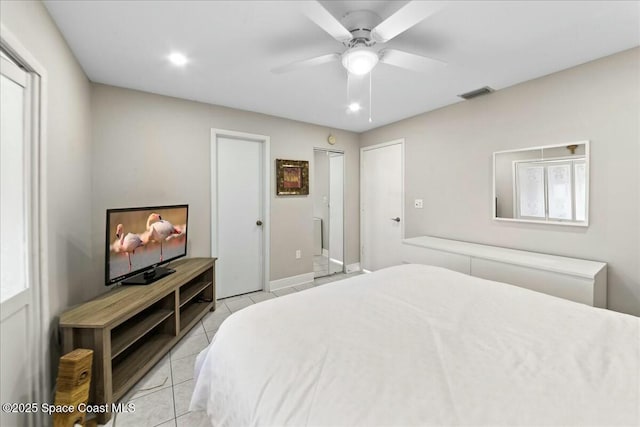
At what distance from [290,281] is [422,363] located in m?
3.02

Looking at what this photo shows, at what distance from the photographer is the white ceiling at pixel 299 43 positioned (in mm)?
1574

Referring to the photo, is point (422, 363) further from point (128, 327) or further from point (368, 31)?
point (128, 327)

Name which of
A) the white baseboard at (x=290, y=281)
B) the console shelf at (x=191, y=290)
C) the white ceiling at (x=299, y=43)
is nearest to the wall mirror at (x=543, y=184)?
the white ceiling at (x=299, y=43)

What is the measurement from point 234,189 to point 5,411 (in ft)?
8.40

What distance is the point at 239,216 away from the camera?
346cm

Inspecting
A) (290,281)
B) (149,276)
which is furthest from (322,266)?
(149,276)

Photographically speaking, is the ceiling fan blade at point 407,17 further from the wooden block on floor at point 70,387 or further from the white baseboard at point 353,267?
the white baseboard at point 353,267

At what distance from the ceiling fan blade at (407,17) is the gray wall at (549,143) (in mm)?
1920

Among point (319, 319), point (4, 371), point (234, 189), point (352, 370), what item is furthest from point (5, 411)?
point (234, 189)

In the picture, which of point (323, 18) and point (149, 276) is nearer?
point (323, 18)

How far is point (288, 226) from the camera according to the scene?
379 cm

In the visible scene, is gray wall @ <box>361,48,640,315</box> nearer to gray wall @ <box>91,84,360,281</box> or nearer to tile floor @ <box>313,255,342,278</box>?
tile floor @ <box>313,255,342,278</box>

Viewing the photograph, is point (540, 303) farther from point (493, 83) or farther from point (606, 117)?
point (493, 83)

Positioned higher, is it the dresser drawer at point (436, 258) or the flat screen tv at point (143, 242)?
the flat screen tv at point (143, 242)
